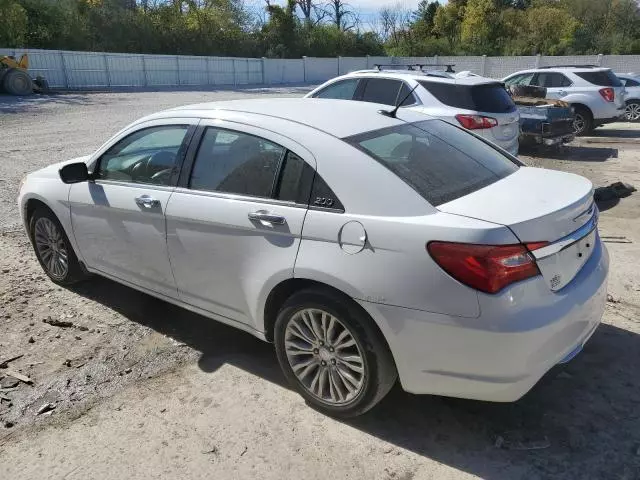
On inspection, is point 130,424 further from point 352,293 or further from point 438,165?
point 438,165

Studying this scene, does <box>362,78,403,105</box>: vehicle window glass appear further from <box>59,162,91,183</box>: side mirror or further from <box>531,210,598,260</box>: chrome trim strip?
<box>531,210,598,260</box>: chrome trim strip

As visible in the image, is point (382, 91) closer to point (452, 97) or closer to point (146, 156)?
point (452, 97)

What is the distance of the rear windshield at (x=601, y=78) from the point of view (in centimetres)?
1423

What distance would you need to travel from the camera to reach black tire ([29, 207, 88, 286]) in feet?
15.5

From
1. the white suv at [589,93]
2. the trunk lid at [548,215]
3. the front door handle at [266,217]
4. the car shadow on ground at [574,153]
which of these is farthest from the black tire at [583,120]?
the front door handle at [266,217]

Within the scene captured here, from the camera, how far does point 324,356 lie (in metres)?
3.11

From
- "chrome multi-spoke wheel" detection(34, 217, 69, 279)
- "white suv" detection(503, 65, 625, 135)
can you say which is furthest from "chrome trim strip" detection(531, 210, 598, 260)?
"white suv" detection(503, 65, 625, 135)

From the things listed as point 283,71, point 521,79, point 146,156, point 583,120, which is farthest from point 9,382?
point 283,71

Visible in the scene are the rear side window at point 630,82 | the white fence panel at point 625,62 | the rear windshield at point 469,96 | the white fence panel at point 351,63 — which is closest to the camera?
the rear windshield at point 469,96

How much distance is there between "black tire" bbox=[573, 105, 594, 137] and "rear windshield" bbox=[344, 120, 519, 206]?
39.5 ft

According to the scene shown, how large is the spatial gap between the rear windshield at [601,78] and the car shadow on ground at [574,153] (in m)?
2.41

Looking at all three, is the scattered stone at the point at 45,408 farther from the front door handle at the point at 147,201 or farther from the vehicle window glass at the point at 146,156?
the vehicle window glass at the point at 146,156

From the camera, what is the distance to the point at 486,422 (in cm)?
309

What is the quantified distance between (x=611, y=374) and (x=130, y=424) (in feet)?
9.44
